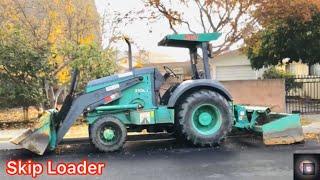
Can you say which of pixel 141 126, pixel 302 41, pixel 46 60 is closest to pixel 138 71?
pixel 141 126

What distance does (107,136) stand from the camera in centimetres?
979

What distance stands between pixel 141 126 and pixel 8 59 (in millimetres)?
7934

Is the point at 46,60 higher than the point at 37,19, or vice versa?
the point at 37,19

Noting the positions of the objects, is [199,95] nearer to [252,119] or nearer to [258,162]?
[252,119]

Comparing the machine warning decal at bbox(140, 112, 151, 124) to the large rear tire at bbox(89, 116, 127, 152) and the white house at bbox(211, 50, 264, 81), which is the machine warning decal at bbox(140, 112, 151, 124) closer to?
the large rear tire at bbox(89, 116, 127, 152)

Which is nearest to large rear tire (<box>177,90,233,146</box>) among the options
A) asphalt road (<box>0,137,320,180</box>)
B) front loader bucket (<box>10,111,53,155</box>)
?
asphalt road (<box>0,137,320,180</box>)

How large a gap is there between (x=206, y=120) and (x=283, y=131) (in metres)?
1.59

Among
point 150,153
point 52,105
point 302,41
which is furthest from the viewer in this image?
point 302,41

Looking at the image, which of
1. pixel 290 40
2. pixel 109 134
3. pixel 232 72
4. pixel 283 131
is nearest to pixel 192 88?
pixel 109 134

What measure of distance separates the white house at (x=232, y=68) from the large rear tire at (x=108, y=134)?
2479 cm

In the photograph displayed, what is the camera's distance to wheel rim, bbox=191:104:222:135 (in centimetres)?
1018

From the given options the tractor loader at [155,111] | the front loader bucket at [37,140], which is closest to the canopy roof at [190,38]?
the tractor loader at [155,111]

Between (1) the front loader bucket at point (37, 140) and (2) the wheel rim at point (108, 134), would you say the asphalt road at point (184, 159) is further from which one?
(2) the wheel rim at point (108, 134)

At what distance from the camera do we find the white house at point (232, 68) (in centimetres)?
3421
